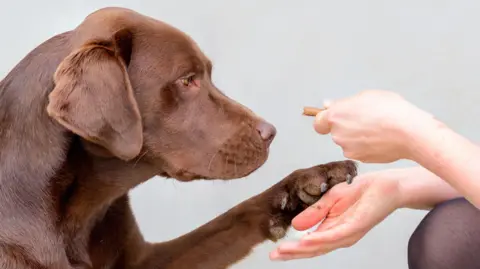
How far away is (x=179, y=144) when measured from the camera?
1.48m

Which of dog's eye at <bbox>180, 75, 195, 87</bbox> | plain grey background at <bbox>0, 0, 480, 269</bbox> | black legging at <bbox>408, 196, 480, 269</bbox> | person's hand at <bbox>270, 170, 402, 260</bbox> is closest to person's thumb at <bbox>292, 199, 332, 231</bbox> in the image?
person's hand at <bbox>270, 170, 402, 260</bbox>

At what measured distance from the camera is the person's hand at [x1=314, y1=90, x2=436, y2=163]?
4.33ft

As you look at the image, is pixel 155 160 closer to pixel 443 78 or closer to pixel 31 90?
pixel 31 90

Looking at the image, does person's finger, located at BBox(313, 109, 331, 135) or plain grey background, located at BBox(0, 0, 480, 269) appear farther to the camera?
plain grey background, located at BBox(0, 0, 480, 269)

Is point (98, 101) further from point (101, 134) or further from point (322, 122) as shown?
point (322, 122)

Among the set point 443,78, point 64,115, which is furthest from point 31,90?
point 443,78

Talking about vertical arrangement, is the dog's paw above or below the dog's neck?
below

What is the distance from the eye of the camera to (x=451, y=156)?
4.15ft

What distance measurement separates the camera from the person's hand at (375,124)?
4.33ft

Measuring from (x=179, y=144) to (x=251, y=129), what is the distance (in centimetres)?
16

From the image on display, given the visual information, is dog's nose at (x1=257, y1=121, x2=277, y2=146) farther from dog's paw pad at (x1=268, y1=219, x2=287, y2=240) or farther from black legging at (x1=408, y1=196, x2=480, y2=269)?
black legging at (x1=408, y1=196, x2=480, y2=269)

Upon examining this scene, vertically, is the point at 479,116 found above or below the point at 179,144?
below

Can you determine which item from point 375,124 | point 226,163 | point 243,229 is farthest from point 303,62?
point 375,124

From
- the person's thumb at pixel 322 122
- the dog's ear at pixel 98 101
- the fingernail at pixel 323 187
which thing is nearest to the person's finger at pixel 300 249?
the fingernail at pixel 323 187
